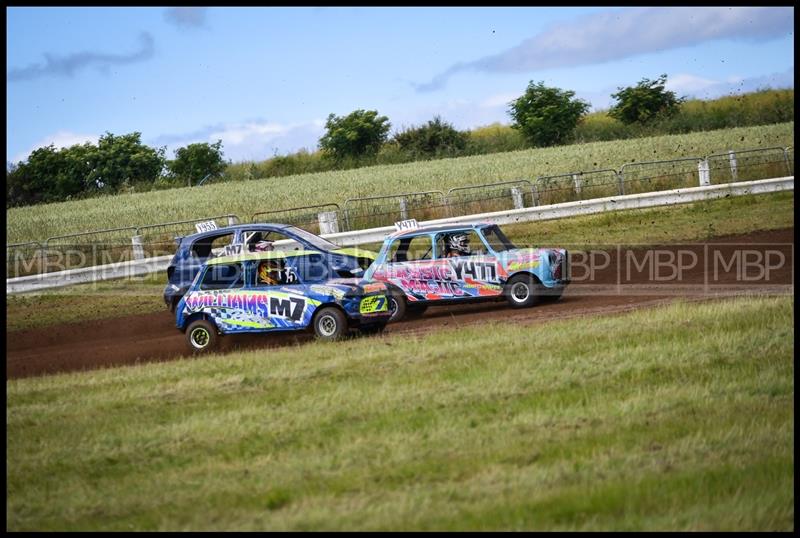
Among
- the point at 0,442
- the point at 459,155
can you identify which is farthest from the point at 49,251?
the point at 459,155

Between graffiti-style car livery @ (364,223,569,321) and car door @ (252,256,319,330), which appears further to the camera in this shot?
graffiti-style car livery @ (364,223,569,321)

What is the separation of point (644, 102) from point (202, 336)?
55788mm

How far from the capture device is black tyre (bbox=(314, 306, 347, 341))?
51.0 ft

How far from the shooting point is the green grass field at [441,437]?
7285 millimetres

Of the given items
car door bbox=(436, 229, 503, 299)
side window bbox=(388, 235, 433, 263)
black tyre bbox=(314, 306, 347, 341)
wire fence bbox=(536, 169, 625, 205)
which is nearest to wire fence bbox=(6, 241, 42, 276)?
side window bbox=(388, 235, 433, 263)

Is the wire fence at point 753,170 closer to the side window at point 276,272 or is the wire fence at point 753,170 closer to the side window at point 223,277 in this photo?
the side window at point 276,272

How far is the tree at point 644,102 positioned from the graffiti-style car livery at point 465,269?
170 feet

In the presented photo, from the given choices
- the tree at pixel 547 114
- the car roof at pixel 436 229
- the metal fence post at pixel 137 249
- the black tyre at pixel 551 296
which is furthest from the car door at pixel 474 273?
the tree at pixel 547 114

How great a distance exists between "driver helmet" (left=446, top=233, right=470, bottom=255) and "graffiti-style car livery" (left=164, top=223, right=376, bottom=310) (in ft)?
5.46

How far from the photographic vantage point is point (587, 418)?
9.50 metres

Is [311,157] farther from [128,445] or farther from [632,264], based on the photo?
[128,445]

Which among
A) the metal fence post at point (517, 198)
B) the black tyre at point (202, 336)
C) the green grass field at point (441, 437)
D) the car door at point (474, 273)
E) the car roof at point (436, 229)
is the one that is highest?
the metal fence post at point (517, 198)

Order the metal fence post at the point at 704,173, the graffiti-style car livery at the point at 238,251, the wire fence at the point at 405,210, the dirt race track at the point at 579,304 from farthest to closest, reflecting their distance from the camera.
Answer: the metal fence post at the point at 704,173
the wire fence at the point at 405,210
the graffiti-style car livery at the point at 238,251
the dirt race track at the point at 579,304

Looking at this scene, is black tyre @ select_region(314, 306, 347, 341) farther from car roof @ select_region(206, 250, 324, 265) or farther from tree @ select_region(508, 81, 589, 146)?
tree @ select_region(508, 81, 589, 146)
